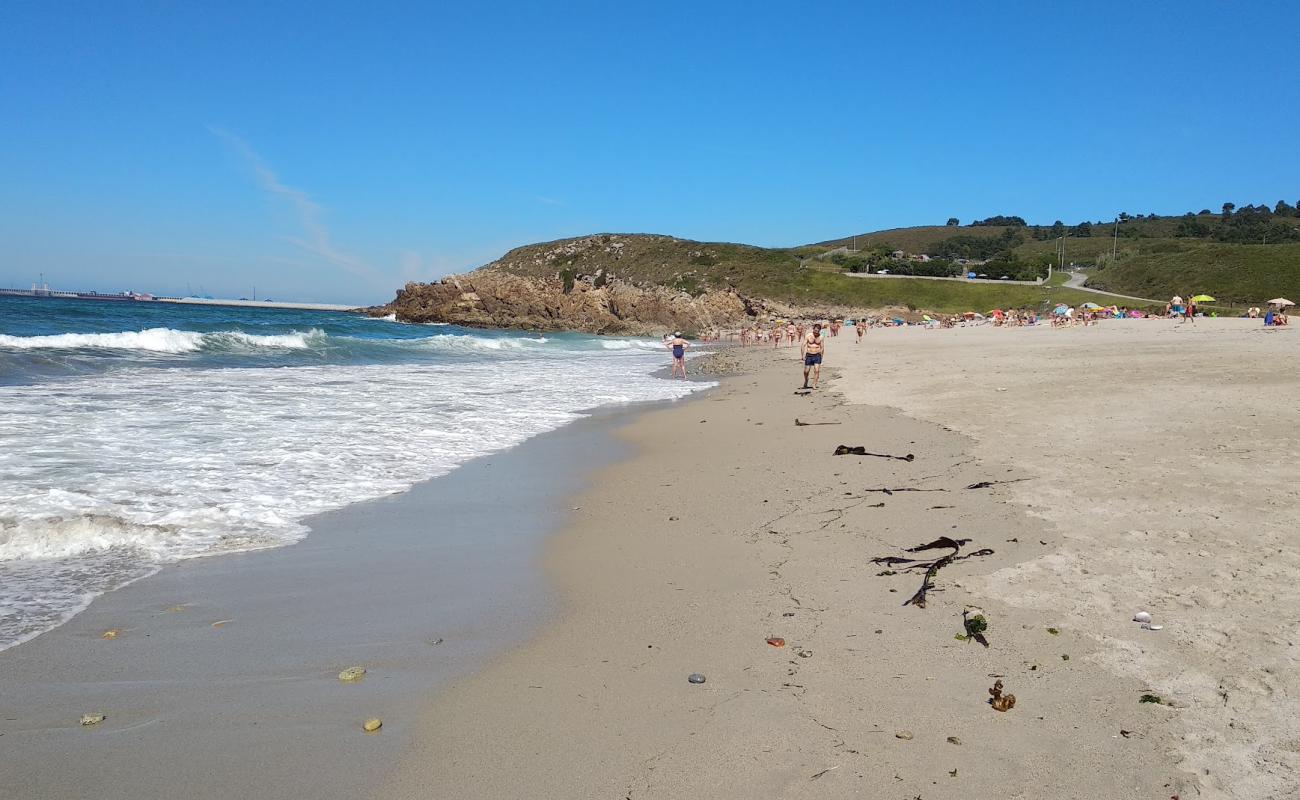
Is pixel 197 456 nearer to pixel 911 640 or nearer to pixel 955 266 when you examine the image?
pixel 911 640

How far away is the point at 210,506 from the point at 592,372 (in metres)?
17.4

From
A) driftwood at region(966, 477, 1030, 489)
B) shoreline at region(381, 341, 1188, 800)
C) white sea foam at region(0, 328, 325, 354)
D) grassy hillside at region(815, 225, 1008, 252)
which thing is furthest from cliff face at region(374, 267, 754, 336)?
grassy hillside at region(815, 225, 1008, 252)

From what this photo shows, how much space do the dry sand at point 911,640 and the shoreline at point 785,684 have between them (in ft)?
0.04

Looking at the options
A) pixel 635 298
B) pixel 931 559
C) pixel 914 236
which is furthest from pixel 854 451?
pixel 914 236

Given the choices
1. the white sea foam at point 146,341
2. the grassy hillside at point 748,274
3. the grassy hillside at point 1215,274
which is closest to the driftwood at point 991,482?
the white sea foam at point 146,341

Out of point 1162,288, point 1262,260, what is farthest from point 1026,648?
point 1262,260

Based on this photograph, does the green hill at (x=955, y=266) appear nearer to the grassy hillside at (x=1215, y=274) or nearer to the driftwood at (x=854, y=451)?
the grassy hillside at (x=1215, y=274)

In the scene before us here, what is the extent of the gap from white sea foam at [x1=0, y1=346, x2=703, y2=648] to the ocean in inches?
0.7

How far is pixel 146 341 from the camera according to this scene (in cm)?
2716

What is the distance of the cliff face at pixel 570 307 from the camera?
62969 mm

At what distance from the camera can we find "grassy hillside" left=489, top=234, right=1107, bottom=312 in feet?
226

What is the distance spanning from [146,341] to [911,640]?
99.6 feet

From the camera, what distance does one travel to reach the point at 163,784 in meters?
2.60

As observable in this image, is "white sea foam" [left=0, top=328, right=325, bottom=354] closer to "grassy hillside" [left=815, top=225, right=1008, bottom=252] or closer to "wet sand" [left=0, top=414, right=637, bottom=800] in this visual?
"wet sand" [left=0, top=414, right=637, bottom=800]
